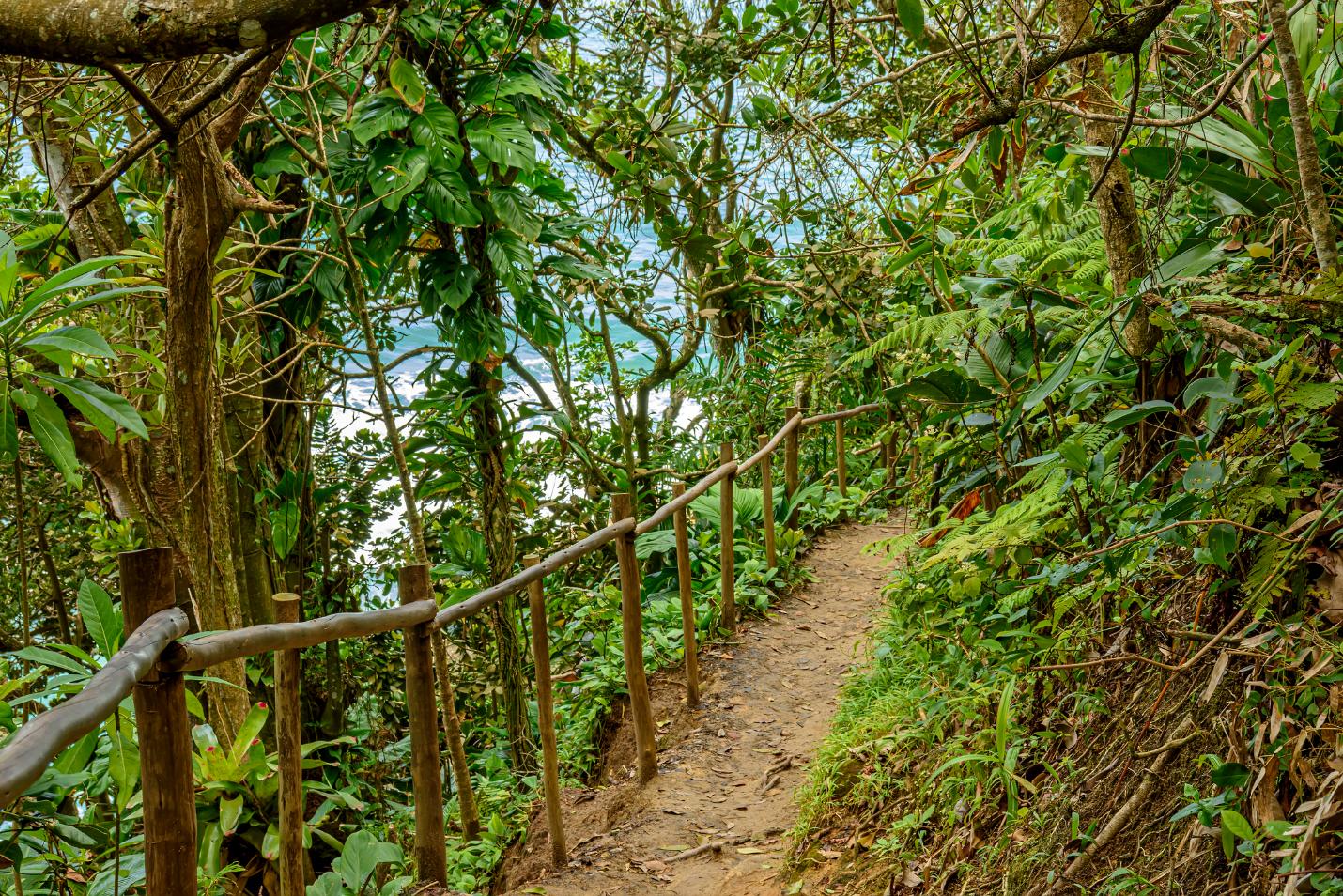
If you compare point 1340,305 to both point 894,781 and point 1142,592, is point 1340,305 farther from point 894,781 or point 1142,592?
point 894,781

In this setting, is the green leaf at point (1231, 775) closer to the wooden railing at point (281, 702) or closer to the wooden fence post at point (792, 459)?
the wooden railing at point (281, 702)

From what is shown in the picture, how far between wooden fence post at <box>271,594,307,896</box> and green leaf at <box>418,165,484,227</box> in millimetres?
2037

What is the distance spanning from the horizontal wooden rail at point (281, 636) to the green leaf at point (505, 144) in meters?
2.02

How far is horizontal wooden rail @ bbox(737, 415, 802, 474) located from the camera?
5719 mm

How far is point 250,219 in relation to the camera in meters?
4.43

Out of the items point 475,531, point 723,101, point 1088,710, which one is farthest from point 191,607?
point 723,101

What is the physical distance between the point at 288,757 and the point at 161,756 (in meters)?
0.78

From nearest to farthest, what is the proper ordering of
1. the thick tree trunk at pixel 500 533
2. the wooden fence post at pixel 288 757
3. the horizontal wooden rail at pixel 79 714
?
1. the horizontal wooden rail at pixel 79 714
2. the wooden fence post at pixel 288 757
3. the thick tree trunk at pixel 500 533

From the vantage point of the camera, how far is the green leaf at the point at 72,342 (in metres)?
2.00

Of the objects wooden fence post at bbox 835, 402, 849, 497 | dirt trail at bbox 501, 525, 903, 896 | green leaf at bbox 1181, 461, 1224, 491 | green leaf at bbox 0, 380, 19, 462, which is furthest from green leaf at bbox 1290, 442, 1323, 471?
wooden fence post at bbox 835, 402, 849, 497

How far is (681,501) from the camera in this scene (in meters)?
4.62

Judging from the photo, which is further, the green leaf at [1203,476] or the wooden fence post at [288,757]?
the wooden fence post at [288,757]

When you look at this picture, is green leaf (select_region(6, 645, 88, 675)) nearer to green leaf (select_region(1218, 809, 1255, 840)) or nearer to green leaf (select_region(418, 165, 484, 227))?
green leaf (select_region(1218, 809, 1255, 840))

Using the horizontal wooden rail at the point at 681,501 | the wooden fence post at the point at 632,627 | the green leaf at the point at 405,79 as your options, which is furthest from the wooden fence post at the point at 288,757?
the horizontal wooden rail at the point at 681,501
